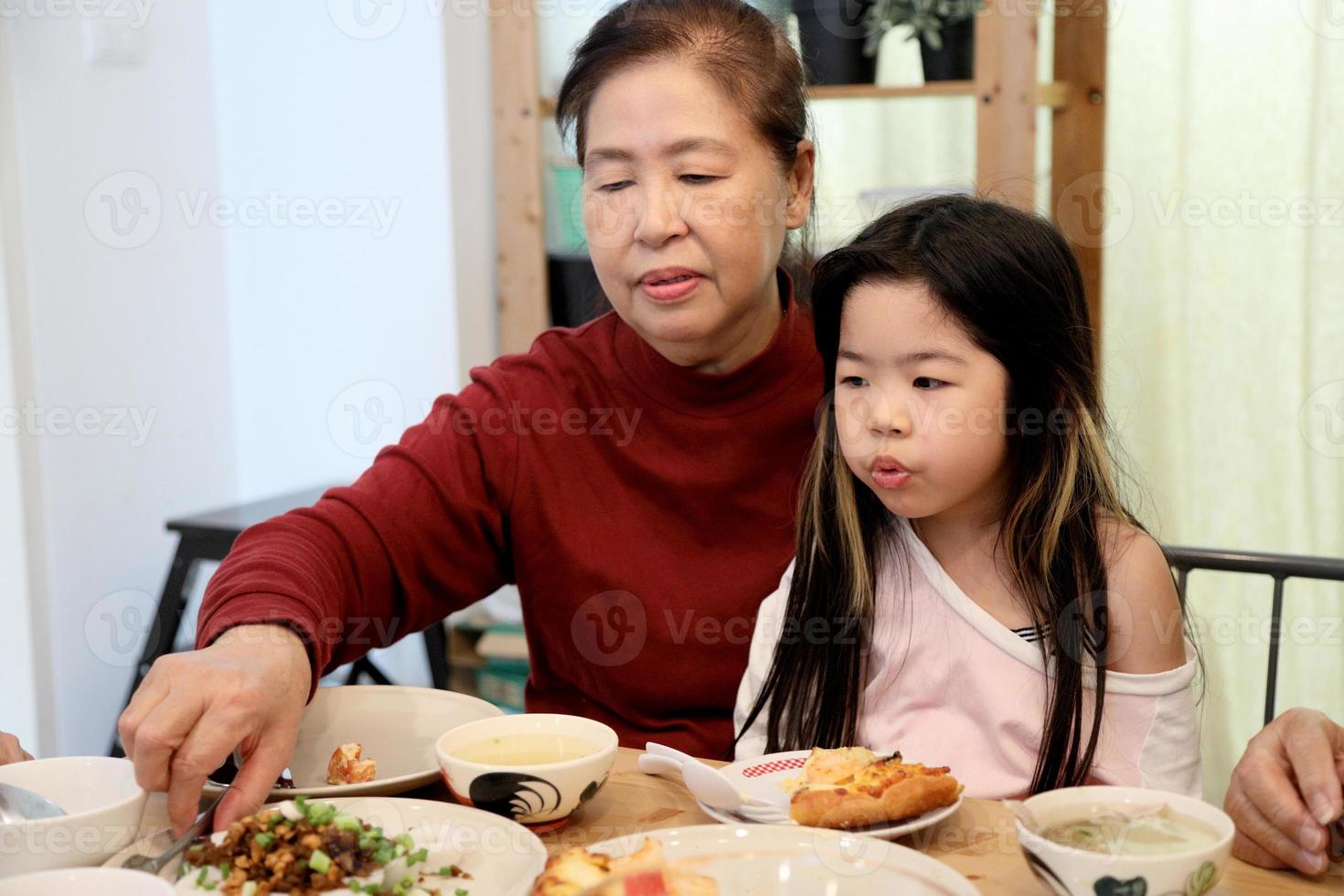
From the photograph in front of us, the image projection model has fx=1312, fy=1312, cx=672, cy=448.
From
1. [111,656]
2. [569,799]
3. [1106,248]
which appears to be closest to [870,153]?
[1106,248]

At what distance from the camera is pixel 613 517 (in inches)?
54.0

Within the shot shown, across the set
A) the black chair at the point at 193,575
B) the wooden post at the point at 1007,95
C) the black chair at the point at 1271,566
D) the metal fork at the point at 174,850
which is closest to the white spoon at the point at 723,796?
the metal fork at the point at 174,850

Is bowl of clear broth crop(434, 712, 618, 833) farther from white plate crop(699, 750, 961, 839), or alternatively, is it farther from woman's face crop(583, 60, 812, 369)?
woman's face crop(583, 60, 812, 369)

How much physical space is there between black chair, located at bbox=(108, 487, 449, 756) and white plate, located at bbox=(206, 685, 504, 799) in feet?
3.94

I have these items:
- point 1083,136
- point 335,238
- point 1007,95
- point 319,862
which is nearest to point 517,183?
point 335,238

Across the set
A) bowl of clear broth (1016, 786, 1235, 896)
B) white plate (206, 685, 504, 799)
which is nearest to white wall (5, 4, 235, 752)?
white plate (206, 685, 504, 799)

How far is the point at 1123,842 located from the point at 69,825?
0.63 m

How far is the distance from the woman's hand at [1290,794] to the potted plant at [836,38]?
182 cm

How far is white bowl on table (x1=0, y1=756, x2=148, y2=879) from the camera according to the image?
2.61 feet

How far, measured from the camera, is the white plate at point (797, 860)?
75 centimetres

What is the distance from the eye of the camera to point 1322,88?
2.33 m

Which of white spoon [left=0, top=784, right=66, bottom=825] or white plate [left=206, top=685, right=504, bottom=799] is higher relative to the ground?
white spoon [left=0, top=784, right=66, bottom=825]

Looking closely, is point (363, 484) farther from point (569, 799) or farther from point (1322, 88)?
point (1322, 88)

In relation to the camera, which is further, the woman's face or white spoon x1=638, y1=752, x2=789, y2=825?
the woman's face
